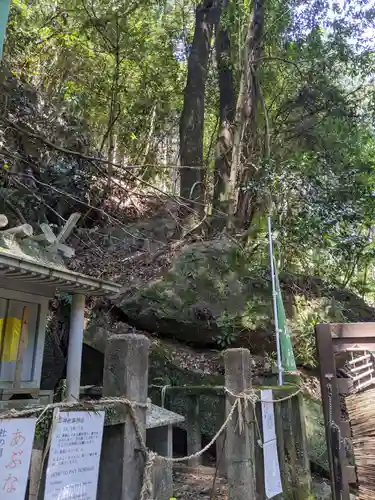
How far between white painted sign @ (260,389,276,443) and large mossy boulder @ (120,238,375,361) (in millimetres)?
3915

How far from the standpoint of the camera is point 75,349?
501 centimetres

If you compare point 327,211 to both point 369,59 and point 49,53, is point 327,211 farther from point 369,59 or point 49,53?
point 49,53

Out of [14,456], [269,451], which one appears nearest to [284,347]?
[269,451]

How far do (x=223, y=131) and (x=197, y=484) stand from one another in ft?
28.7

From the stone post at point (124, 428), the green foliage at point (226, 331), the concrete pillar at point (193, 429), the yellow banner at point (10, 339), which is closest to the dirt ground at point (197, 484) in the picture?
the concrete pillar at point (193, 429)

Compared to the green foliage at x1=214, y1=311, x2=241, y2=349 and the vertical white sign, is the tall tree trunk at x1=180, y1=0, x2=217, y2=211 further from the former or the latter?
the vertical white sign

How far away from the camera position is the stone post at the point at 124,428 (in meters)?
2.06

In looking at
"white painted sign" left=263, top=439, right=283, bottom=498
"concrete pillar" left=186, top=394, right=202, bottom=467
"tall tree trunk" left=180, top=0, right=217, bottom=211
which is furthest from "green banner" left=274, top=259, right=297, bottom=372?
"tall tree trunk" left=180, top=0, right=217, bottom=211

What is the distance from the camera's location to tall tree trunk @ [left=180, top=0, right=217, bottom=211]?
11.0 m

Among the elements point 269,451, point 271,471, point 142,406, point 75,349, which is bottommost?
point 271,471

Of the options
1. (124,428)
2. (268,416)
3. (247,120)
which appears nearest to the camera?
(124,428)

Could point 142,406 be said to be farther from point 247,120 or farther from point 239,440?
point 247,120

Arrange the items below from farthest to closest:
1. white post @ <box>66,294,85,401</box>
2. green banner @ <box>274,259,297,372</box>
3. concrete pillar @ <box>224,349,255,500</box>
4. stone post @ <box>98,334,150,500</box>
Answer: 1. green banner @ <box>274,259,297,372</box>
2. white post @ <box>66,294,85,401</box>
3. concrete pillar @ <box>224,349,255,500</box>
4. stone post @ <box>98,334,150,500</box>

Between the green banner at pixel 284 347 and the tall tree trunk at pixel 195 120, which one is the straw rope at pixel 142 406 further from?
the tall tree trunk at pixel 195 120
